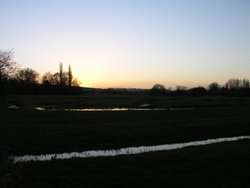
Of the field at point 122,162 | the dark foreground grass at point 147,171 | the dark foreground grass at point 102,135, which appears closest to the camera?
the dark foreground grass at point 147,171

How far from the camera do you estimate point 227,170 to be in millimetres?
13594

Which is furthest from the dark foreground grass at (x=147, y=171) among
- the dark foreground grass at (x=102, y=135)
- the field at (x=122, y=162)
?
the dark foreground grass at (x=102, y=135)

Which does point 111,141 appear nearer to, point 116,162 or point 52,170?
point 116,162

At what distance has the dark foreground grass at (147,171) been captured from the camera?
454 inches

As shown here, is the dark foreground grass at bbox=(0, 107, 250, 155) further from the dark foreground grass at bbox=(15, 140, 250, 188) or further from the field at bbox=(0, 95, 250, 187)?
the dark foreground grass at bbox=(15, 140, 250, 188)

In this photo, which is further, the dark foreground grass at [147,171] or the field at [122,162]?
the field at [122,162]

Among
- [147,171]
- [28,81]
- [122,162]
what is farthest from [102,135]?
[28,81]

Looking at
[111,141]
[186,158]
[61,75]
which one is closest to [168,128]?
[111,141]

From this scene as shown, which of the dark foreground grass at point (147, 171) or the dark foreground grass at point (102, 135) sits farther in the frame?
the dark foreground grass at point (102, 135)

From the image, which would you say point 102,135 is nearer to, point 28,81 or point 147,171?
point 147,171

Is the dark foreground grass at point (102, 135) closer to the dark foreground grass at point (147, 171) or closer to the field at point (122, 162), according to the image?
the field at point (122, 162)

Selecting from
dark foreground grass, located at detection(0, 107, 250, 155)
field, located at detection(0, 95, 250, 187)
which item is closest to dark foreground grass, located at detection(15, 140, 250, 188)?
field, located at detection(0, 95, 250, 187)

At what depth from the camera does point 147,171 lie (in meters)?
13.1

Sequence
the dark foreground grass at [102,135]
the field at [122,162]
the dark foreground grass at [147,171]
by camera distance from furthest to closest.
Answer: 1. the dark foreground grass at [102,135]
2. the field at [122,162]
3. the dark foreground grass at [147,171]
